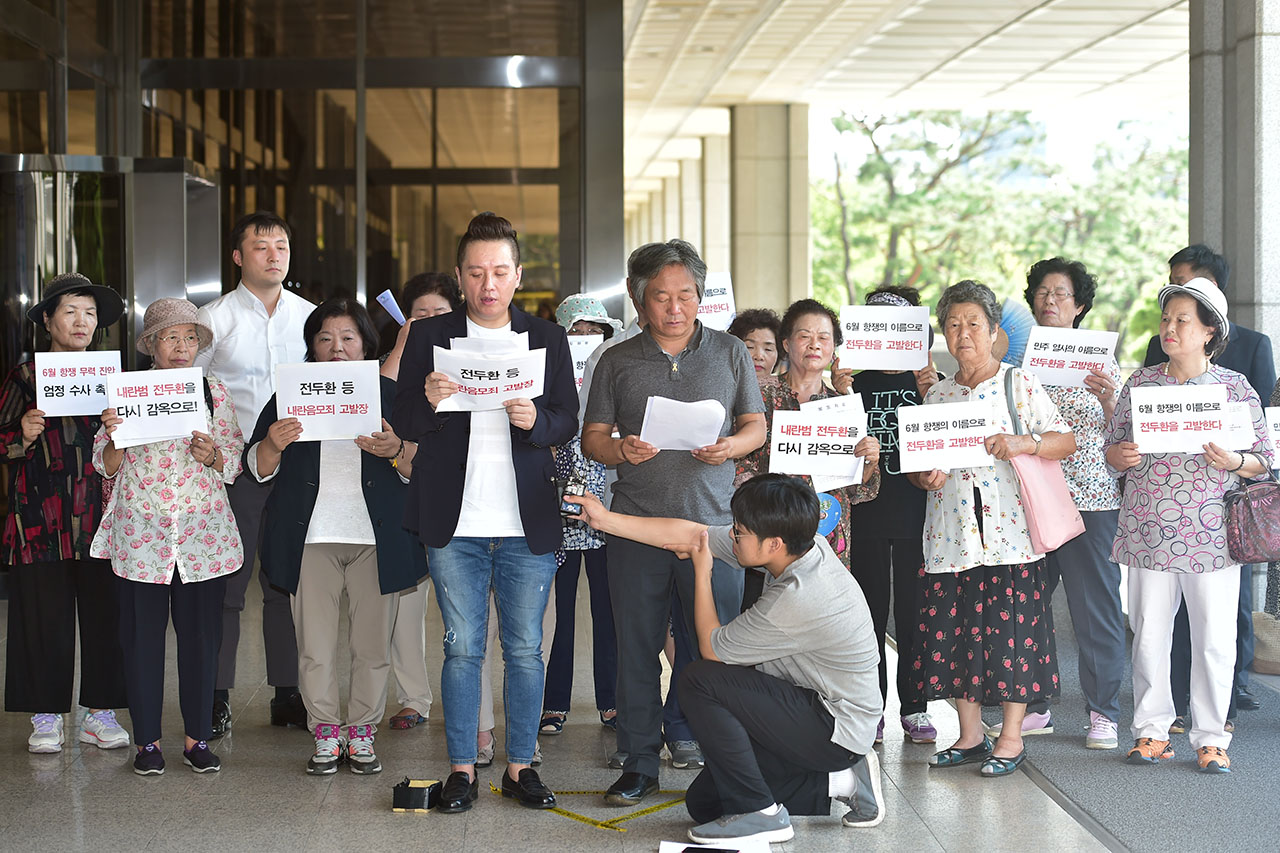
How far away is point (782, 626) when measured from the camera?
3.94 m

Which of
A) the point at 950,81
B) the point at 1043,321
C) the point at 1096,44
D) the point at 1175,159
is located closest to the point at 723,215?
the point at 950,81

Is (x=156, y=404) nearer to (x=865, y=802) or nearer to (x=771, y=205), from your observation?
(x=865, y=802)

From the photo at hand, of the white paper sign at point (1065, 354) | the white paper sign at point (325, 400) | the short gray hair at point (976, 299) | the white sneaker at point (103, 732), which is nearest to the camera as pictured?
the white paper sign at point (325, 400)

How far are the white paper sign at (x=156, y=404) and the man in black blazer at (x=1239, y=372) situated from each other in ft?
11.7

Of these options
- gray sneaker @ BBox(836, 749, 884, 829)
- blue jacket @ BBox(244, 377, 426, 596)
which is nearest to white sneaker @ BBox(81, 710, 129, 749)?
blue jacket @ BBox(244, 377, 426, 596)

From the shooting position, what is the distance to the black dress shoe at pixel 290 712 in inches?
210

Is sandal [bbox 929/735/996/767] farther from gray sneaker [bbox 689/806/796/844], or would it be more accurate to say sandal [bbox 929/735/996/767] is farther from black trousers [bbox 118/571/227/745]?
black trousers [bbox 118/571/227/745]

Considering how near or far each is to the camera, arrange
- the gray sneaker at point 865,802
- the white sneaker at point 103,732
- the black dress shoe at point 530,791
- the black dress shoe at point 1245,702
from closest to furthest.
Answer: the gray sneaker at point 865,802 → the black dress shoe at point 530,791 → the white sneaker at point 103,732 → the black dress shoe at point 1245,702

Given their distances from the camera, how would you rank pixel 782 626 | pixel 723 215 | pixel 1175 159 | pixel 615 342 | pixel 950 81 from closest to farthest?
1. pixel 782 626
2. pixel 615 342
3. pixel 950 81
4. pixel 723 215
5. pixel 1175 159

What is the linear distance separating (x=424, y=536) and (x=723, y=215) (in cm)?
2039

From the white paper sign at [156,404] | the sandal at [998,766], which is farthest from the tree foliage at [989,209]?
the white paper sign at [156,404]

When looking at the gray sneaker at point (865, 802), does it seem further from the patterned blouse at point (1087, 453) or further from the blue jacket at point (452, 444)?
the patterned blouse at point (1087, 453)

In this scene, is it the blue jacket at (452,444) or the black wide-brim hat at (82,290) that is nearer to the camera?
the blue jacket at (452,444)

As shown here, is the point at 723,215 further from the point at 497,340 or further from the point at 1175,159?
the point at 497,340
